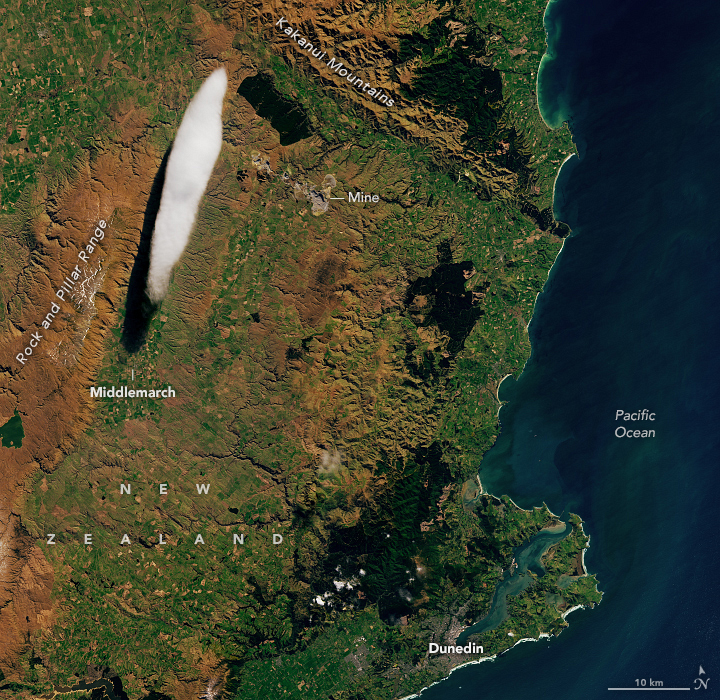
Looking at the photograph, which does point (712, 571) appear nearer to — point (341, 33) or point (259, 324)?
point (259, 324)

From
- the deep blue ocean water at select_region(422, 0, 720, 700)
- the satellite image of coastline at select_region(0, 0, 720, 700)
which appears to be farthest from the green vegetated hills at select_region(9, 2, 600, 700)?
the deep blue ocean water at select_region(422, 0, 720, 700)

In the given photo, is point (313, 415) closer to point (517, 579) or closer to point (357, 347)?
point (357, 347)

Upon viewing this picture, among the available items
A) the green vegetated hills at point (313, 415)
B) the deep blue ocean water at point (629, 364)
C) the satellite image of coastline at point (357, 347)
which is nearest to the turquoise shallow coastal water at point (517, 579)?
the satellite image of coastline at point (357, 347)

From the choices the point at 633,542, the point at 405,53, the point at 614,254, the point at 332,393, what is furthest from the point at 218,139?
the point at 633,542

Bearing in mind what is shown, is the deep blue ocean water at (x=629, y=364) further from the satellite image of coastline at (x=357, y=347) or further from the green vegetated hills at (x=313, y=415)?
the green vegetated hills at (x=313, y=415)

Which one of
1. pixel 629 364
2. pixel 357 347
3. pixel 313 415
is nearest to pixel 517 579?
pixel 629 364
